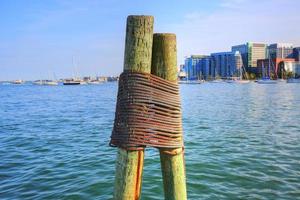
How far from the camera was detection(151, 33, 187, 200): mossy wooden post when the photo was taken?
4949 millimetres

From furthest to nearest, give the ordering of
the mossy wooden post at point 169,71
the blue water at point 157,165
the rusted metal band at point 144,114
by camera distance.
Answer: the blue water at point 157,165, the mossy wooden post at point 169,71, the rusted metal band at point 144,114

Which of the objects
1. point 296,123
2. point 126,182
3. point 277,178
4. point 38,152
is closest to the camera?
point 126,182

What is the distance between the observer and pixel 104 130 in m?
23.6

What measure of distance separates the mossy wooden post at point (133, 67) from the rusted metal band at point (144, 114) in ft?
0.39

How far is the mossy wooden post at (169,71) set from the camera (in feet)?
16.2

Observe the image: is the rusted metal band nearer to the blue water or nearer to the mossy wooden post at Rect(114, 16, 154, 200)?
the mossy wooden post at Rect(114, 16, 154, 200)

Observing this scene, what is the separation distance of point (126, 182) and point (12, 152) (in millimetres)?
13694

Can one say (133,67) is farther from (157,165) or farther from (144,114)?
(157,165)

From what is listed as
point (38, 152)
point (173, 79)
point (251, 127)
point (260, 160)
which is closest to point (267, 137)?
point (251, 127)

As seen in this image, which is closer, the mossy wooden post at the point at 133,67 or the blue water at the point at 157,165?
the mossy wooden post at the point at 133,67

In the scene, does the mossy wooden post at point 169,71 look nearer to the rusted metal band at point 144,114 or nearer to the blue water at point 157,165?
the rusted metal band at point 144,114

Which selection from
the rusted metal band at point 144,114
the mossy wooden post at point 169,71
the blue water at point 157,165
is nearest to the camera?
the rusted metal band at point 144,114

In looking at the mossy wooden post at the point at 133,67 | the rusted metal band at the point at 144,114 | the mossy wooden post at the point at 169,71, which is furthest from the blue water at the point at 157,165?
the rusted metal band at the point at 144,114

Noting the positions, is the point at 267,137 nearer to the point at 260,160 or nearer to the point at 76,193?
the point at 260,160
